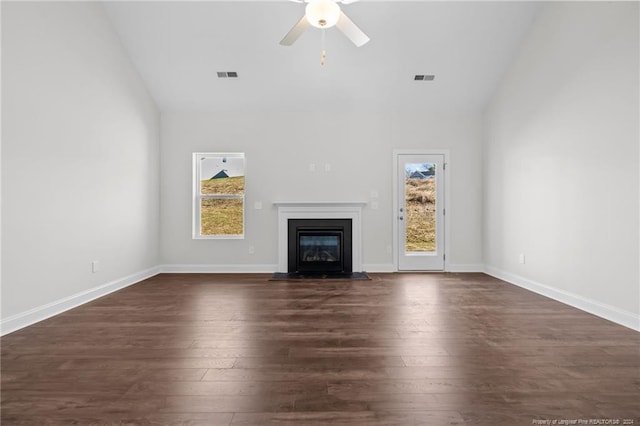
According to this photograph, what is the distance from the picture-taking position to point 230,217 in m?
5.75

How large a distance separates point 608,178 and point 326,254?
146 inches

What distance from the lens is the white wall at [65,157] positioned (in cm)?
281

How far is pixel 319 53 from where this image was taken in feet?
15.5

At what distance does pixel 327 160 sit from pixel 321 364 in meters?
3.97

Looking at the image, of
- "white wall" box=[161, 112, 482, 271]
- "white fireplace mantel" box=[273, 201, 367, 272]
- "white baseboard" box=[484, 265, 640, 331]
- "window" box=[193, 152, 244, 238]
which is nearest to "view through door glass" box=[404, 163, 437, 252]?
"white wall" box=[161, 112, 482, 271]

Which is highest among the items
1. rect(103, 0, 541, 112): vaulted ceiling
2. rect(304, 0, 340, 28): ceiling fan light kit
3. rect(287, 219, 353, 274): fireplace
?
rect(103, 0, 541, 112): vaulted ceiling

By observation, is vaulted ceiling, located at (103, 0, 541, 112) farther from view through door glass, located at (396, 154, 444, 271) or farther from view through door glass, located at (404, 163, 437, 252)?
view through door glass, located at (404, 163, 437, 252)

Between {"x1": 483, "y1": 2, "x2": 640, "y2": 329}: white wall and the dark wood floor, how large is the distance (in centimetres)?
46

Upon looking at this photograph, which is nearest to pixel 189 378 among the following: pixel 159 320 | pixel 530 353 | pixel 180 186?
pixel 159 320

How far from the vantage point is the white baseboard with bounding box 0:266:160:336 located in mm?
2762

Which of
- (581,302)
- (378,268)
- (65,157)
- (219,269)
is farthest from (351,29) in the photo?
(219,269)

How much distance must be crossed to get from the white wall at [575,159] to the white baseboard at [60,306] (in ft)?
16.6

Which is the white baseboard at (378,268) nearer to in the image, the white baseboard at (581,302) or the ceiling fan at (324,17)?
the white baseboard at (581,302)

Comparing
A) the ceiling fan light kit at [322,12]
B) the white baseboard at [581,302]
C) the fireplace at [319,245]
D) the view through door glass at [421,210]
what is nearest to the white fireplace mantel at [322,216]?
the fireplace at [319,245]
